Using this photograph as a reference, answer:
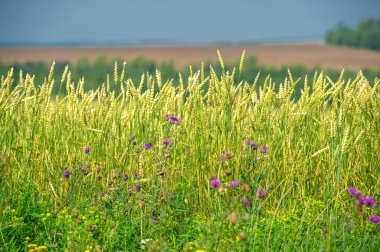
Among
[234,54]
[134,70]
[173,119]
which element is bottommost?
[134,70]

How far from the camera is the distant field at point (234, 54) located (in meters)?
58.2

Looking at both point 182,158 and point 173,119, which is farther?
point 182,158

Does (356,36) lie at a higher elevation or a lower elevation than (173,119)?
lower

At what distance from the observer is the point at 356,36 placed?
85.2 metres

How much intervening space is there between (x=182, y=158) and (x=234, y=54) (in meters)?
63.5

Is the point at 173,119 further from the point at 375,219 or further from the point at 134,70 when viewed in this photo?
the point at 134,70

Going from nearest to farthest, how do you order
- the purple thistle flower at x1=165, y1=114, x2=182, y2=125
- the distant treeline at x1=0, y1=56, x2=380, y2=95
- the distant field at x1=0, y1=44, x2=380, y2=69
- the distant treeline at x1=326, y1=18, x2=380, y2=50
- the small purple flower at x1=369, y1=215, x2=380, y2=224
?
the small purple flower at x1=369, y1=215, x2=380, y2=224
the purple thistle flower at x1=165, y1=114, x2=182, y2=125
the distant field at x1=0, y1=44, x2=380, y2=69
the distant treeline at x1=0, y1=56, x2=380, y2=95
the distant treeline at x1=326, y1=18, x2=380, y2=50

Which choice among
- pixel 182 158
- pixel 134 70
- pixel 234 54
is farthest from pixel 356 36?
pixel 182 158

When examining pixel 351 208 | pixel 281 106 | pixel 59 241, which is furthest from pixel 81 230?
pixel 281 106

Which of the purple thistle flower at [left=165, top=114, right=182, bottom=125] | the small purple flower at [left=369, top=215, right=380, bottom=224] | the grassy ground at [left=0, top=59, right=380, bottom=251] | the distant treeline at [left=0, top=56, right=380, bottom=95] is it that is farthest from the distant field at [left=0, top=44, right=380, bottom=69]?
the small purple flower at [left=369, top=215, right=380, bottom=224]

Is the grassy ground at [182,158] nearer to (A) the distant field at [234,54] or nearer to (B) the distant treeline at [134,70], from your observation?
(A) the distant field at [234,54]

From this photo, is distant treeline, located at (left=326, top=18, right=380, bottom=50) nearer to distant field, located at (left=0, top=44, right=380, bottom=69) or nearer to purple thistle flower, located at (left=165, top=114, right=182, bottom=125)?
distant field, located at (left=0, top=44, right=380, bottom=69)

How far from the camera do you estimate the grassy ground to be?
347 cm

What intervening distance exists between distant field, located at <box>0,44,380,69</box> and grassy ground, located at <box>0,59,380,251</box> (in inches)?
1989
